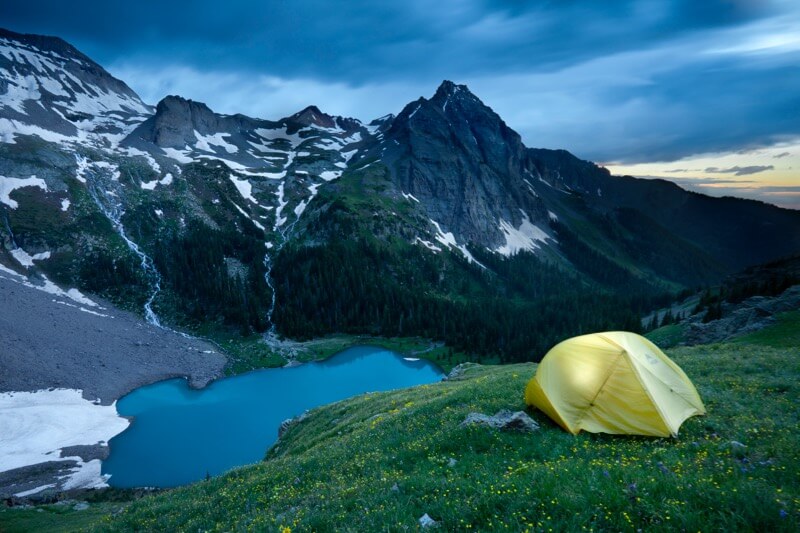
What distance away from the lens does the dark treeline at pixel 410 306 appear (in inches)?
5017

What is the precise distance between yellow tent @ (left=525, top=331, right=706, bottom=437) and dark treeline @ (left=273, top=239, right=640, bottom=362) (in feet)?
348

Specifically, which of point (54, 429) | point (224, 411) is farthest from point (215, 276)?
point (54, 429)

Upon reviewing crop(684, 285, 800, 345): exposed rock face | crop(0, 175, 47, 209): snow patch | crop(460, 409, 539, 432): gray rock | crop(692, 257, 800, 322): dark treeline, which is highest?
crop(0, 175, 47, 209): snow patch

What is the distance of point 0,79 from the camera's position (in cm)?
19075

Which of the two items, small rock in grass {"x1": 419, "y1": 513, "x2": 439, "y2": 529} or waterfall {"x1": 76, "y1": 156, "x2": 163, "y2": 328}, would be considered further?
waterfall {"x1": 76, "y1": 156, "x2": 163, "y2": 328}

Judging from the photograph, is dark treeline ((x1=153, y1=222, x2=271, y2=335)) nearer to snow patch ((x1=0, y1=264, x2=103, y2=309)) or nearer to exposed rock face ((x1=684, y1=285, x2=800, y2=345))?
snow patch ((x1=0, y1=264, x2=103, y2=309))

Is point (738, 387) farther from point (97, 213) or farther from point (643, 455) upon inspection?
point (97, 213)

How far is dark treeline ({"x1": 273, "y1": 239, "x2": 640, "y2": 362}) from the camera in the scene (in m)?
127

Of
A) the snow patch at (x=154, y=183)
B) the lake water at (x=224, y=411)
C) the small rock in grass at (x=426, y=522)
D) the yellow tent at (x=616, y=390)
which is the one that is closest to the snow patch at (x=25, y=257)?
the snow patch at (x=154, y=183)

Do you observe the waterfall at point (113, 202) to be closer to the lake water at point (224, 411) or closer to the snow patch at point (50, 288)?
the snow patch at point (50, 288)

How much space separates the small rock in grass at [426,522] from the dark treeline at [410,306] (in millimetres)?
113680

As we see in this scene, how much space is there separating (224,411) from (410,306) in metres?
80.2

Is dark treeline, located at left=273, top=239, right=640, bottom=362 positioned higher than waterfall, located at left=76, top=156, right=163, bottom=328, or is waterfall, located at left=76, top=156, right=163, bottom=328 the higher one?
waterfall, located at left=76, top=156, right=163, bottom=328

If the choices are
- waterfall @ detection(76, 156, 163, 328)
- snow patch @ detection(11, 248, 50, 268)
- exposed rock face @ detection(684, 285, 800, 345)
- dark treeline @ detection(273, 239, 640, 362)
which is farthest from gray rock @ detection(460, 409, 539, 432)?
snow patch @ detection(11, 248, 50, 268)
